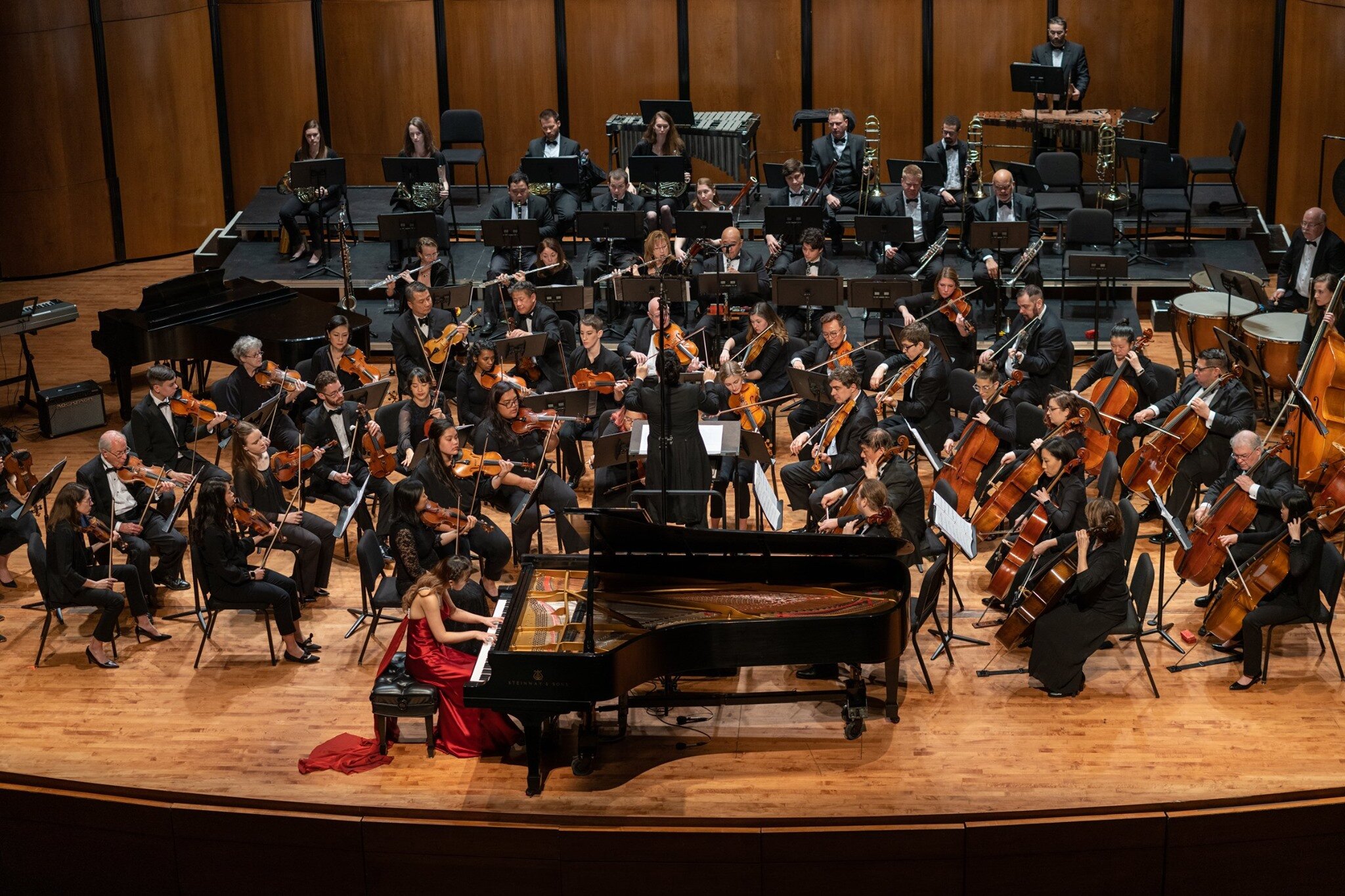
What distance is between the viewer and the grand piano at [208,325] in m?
10.8

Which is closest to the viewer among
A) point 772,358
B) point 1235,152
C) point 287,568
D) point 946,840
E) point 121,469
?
point 946,840

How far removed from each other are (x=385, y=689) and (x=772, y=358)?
435 centimetres

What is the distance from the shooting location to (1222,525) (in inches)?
311

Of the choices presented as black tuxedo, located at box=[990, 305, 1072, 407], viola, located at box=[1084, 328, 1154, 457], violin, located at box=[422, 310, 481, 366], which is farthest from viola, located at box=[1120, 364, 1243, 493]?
violin, located at box=[422, 310, 481, 366]

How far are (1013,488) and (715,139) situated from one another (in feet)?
22.6

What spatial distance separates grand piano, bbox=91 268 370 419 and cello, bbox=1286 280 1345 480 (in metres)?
6.35

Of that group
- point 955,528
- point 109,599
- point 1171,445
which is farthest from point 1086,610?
point 109,599

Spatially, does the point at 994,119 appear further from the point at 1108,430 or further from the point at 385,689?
the point at 385,689

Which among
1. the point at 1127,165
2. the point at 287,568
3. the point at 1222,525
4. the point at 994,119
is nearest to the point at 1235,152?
the point at 1127,165

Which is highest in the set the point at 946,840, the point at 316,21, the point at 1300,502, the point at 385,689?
the point at 316,21

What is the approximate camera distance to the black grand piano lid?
7008mm

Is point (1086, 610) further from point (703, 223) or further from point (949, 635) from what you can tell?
point (703, 223)

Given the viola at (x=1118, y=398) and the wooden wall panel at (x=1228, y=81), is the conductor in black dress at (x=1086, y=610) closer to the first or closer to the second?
the viola at (x=1118, y=398)

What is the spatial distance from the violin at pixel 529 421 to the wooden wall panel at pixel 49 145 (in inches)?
333
